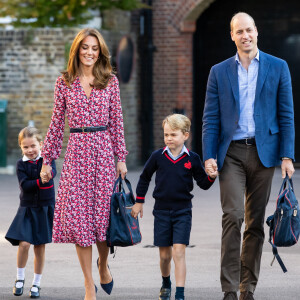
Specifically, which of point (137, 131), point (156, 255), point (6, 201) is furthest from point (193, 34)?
point (156, 255)

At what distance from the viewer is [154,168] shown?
19.8 feet

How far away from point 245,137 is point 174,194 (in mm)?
634

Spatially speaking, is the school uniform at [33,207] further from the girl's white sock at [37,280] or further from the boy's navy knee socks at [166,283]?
the boy's navy knee socks at [166,283]

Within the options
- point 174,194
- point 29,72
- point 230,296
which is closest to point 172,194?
point 174,194

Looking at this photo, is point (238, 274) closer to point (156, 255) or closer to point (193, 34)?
point (156, 255)

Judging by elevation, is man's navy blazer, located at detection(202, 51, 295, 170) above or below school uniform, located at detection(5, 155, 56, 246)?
above

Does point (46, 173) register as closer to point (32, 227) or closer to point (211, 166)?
point (32, 227)

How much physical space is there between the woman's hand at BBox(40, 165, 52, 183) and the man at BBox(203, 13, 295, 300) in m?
1.07

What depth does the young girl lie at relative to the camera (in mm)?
6270

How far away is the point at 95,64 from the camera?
5867mm

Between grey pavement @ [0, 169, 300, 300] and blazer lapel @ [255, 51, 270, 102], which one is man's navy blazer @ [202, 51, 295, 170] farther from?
grey pavement @ [0, 169, 300, 300]

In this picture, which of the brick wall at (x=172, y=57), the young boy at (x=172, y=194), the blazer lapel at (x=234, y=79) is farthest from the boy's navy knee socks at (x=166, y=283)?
the brick wall at (x=172, y=57)

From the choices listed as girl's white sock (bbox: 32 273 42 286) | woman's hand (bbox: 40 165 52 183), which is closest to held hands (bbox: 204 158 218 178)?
woman's hand (bbox: 40 165 52 183)

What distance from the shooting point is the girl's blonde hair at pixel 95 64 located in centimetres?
578
